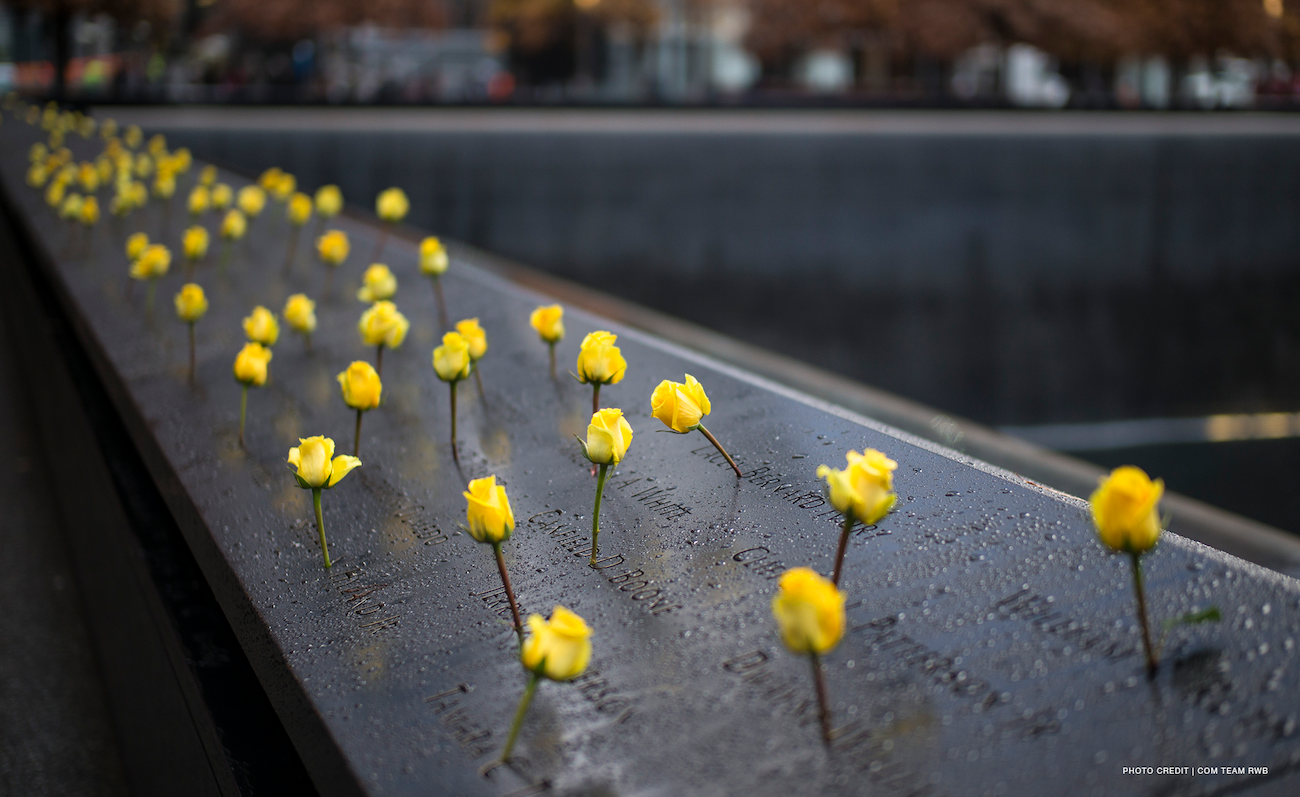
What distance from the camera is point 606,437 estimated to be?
118 cm

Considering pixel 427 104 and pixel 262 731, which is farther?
pixel 427 104

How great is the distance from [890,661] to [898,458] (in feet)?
1.80

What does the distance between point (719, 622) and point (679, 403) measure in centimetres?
28

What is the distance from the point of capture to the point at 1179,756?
0.89 meters

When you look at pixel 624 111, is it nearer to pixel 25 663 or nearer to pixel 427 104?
pixel 427 104

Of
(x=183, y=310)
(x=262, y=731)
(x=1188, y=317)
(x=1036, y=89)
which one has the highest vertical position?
(x=1036, y=89)

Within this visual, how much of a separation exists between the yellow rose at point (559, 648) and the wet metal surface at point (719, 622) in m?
0.13

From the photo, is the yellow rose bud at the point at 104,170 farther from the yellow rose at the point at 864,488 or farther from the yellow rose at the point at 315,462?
the yellow rose at the point at 864,488

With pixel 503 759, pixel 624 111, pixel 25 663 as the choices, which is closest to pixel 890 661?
pixel 503 759

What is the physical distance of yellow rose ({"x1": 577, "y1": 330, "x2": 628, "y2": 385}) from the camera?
146 cm

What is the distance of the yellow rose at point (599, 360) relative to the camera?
146 cm

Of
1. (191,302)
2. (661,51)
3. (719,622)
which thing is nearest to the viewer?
(719,622)

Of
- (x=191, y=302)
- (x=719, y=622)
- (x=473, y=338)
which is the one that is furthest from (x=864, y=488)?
(x=191, y=302)

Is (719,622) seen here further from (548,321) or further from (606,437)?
(548,321)
